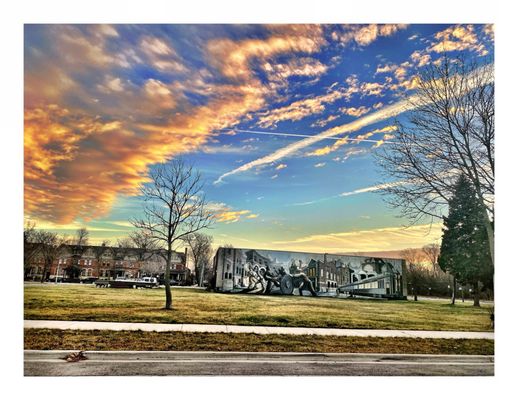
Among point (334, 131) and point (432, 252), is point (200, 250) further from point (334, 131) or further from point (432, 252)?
point (432, 252)

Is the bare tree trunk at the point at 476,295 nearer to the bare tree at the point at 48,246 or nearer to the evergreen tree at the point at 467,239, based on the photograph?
the evergreen tree at the point at 467,239

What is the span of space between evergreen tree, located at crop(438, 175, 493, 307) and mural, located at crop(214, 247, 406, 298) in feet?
3.72

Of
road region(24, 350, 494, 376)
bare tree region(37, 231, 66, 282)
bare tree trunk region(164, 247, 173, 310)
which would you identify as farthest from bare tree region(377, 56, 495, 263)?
bare tree region(37, 231, 66, 282)

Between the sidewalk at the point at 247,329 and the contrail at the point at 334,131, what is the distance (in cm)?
262

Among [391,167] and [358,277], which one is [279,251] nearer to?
[358,277]

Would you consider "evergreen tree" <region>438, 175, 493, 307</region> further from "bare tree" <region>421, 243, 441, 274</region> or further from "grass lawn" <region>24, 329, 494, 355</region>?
"grass lawn" <region>24, 329, 494, 355</region>

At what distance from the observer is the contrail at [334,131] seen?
682 cm

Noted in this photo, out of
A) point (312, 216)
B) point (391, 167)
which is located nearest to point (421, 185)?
point (391, 167)

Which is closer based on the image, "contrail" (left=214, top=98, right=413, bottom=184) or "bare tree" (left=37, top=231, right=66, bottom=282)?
"bare tree" (left=37, top=231, right=66, bottom=282)

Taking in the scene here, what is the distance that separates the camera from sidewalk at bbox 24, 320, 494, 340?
5777mm

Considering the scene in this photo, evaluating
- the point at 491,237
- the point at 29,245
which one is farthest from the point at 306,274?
the point at 29,245

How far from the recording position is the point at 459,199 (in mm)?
6758
